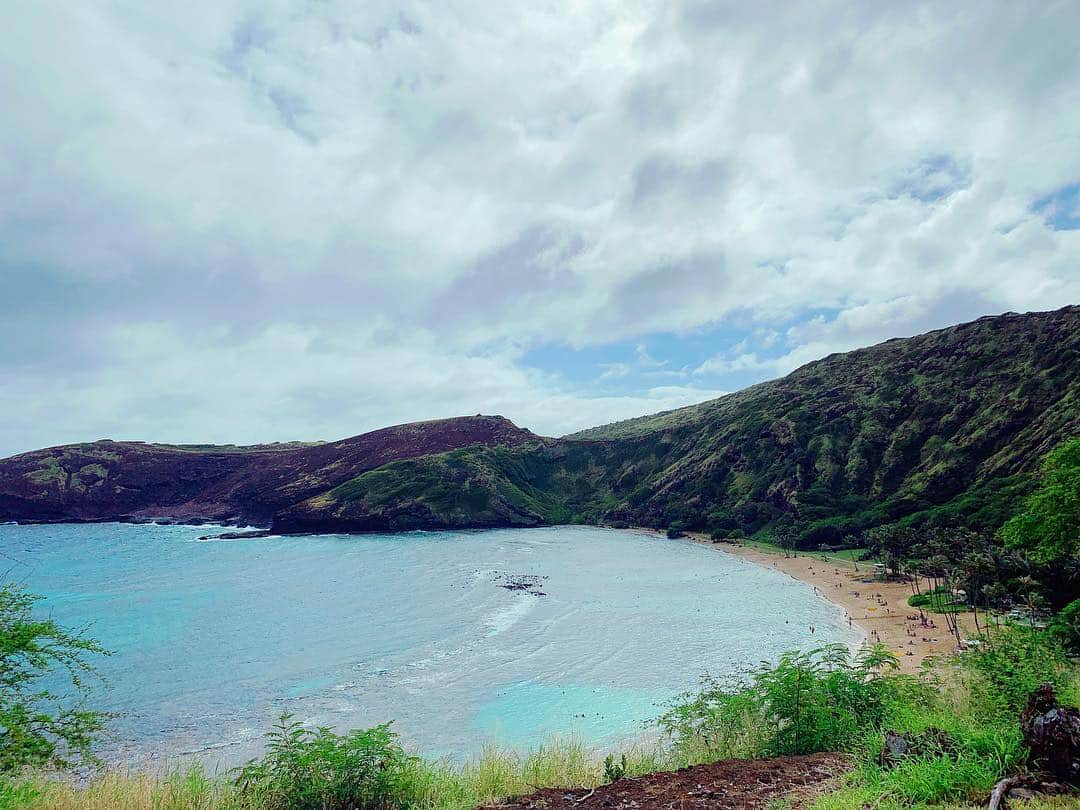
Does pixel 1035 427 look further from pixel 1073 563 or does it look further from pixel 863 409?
pixel 1073 563

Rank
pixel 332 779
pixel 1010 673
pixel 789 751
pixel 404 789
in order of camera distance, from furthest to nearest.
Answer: pixel 789 751, pixel 1010 673, pixel 404 789, pixel 332 779

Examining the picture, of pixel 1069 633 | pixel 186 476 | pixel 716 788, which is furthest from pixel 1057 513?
pixel 186 476

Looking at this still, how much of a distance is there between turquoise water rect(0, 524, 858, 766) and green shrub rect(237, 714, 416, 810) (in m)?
10.1

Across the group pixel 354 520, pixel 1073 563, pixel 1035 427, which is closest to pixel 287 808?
pixel 1073 563

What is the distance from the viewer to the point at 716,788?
9.06 metres

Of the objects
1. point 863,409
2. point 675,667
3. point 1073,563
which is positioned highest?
point 863,409

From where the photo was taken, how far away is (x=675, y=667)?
38.9 m

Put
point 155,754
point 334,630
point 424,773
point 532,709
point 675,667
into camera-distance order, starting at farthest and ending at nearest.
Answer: point 334,630 → point 675,667 → point 532,709 → point 155,754 → point 424,773

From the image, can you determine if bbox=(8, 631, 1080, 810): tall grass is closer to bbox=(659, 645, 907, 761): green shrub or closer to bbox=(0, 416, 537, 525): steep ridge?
bbox=(659, 645, 907, 761): green shrub

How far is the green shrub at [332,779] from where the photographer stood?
33.3 feet

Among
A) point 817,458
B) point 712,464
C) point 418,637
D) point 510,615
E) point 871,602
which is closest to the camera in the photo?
point 418,637

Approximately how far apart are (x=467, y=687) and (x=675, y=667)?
14.1m

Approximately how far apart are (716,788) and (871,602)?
57940 mm

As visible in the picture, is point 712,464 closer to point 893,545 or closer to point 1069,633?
point 893,545
